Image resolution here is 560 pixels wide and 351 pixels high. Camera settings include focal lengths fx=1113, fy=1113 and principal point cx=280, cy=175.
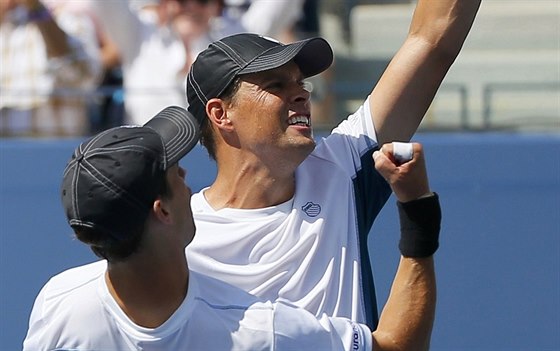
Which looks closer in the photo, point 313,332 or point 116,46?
point 313,332

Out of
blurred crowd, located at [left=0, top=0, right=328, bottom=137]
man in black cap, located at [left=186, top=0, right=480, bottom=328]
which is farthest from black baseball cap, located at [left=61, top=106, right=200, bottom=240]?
blurred crowd, located at [left=0, top=0, right=328, bottom=137]

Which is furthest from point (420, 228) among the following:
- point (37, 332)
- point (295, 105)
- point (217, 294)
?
point (37, 332)

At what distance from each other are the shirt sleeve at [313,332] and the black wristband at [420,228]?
168 mm

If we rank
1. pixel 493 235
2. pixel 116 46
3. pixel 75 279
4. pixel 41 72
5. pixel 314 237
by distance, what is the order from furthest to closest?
pixel 116 46 < pixel 41 72 < pixel 493 235 < pixel 314 237 < pixel 75 279

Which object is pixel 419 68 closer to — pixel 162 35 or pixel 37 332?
pixel 37 332

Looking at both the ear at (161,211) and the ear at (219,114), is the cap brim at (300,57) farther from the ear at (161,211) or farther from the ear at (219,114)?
the ear at (161,211)

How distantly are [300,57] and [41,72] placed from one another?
7.50ft

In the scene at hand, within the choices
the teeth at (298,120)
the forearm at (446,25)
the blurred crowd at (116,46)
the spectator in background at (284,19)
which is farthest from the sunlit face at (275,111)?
the spectator in background at (284,19)

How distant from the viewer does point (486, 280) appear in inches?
158

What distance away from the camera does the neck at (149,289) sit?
1874mm

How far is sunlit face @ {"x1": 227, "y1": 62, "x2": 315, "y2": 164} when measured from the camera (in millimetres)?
2309

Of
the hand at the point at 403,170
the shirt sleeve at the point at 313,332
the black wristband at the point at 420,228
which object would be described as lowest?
the shirt sleeve at the point at 313,332

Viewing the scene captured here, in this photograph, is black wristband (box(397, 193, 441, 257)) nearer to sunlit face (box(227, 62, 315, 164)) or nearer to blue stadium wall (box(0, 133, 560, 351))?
sunlit face (box(227, 62, 315, 164))

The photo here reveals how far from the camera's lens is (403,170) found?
1938 mm
